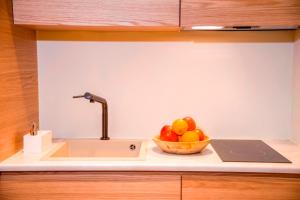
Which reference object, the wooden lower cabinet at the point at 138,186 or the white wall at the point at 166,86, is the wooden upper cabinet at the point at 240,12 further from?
the wooden lower cabinet at the point at 138,186

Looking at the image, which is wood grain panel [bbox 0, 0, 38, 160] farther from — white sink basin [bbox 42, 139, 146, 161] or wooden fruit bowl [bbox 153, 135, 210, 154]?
wooden fruit bowl [bbox 153, 135, 210, 154]

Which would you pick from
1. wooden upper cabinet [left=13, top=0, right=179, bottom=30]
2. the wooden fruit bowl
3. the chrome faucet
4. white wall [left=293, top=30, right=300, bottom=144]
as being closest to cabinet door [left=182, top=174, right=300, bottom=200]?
the wooden fruit bowl

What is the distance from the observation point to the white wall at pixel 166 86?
5.92 feet

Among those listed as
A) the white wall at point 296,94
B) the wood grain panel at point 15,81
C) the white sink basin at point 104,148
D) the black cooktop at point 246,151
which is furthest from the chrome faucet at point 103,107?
the white wall at point 296,94

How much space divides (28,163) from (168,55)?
945mm

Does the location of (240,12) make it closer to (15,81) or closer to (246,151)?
(246,151)

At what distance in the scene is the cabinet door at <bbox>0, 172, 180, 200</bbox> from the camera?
52.4 inches

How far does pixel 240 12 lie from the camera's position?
1440 millimetres

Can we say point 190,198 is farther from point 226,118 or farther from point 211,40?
point 211,40

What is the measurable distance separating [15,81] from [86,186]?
611 mm

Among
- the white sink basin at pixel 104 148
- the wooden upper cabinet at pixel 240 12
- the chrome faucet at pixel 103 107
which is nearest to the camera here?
the wooden upper cabinet at pixel 240 12

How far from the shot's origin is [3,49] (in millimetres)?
1381

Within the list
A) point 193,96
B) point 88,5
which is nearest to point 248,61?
point 193,96

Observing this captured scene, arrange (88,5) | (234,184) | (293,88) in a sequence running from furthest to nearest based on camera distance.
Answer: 1. (293,88)
2. (88,5)
3. (234,184)
